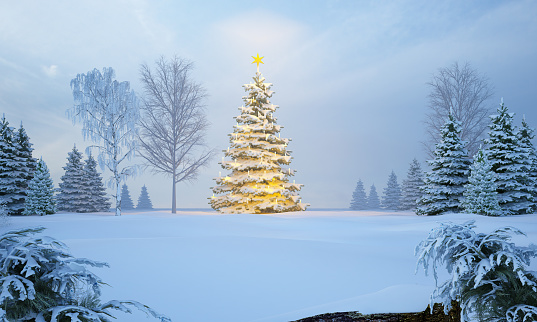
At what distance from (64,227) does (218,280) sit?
728 centimetres

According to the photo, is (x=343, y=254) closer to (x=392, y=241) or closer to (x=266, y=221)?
(x=392, y=241)

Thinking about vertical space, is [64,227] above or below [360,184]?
below

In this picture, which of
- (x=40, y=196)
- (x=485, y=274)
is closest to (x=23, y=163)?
(x=40, y=196)

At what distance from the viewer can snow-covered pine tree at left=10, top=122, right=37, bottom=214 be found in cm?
2169

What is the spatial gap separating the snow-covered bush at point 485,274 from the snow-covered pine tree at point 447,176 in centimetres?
1458

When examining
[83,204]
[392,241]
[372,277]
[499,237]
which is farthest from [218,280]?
[83,204]

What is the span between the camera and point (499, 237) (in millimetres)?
3836

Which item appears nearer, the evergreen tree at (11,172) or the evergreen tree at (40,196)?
the evergreen tree at (40,196)

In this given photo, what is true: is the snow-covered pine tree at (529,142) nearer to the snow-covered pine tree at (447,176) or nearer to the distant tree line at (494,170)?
the distant tree line at (494,170)

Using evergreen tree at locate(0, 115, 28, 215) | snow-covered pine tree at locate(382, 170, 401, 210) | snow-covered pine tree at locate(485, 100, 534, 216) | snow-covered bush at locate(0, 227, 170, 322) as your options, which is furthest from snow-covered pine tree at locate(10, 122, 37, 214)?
snow-covered pine tree at locate(382, 170, 401, 210)

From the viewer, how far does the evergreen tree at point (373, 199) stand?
4411cm

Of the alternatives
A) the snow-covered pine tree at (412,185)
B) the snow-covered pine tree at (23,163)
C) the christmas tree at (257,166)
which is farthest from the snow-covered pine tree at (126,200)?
the snow-covered pine tree at (412,185)

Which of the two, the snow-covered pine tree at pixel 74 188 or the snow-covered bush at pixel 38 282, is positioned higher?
the snow-covered pine tree at pixel 74 188

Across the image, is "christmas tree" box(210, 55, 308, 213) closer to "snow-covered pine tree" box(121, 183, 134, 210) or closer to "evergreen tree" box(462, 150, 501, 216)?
"evergreen tree" box(462, 150, 501, 216)
